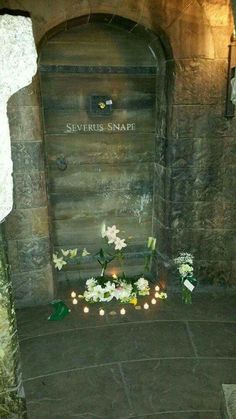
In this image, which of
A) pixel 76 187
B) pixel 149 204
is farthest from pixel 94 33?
pixel 149 204

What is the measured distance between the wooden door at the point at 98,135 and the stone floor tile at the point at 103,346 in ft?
3.51

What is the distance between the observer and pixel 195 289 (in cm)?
439

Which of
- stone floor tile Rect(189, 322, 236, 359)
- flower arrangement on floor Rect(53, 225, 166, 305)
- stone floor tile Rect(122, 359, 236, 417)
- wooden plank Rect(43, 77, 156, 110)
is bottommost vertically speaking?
stone floor tile Rect(189, 322, 236, 359)

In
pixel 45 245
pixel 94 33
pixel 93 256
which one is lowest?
pixel 93 256

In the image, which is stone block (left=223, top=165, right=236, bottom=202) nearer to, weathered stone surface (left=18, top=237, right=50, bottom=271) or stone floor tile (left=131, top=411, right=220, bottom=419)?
weathered stone surface (left=18, top=237, right=50, bottom=271)

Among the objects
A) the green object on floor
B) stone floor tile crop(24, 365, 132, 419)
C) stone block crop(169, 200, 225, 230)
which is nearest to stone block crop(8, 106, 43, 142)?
stone block crop(169, 200, 225, 230)

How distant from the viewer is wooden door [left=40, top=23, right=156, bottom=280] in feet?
13.3

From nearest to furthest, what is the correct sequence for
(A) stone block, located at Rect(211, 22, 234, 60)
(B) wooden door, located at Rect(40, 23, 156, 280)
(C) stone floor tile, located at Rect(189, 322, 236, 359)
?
(C) stone floor tile, located at Rect(189, 322, 236, 359) → (A) stone block, located at Rect(211, 22, 234, 60) → (B) wooden door, located at Rect(40, 23, 156, 280)

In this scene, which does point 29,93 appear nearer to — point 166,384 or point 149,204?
point 149,204

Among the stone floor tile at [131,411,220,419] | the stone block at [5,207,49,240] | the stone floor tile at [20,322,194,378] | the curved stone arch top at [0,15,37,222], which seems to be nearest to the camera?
the curved stone arch top at [0,15,37,222]

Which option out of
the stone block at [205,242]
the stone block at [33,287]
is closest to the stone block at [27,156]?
the stone block at [33,287]

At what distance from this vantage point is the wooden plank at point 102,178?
4.35 meters

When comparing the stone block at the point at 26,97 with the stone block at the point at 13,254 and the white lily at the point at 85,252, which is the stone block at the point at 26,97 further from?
the white lily at the point at 85,252

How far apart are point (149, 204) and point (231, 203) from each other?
38.3 inches
